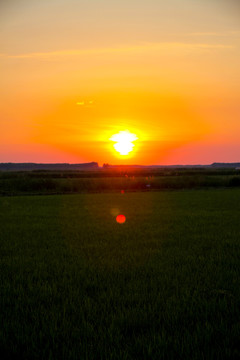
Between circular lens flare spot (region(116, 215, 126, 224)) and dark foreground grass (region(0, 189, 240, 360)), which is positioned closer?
dark foreground grass (region(0, 189, 240, 360))

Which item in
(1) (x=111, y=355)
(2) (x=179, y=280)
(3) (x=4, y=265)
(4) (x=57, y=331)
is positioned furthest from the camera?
(3) (x=4, y=265)

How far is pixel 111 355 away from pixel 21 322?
1.58 meters

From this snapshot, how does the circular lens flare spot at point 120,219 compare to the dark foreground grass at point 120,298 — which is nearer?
the dark foreground grass at point 120,298

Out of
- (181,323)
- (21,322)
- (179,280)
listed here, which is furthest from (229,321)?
(21,322)

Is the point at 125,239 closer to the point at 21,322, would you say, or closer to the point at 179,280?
the point at 179,280

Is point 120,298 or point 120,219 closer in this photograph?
point 120,298

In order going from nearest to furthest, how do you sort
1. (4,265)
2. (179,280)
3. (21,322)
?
(21,322) < (179,280) < (4,265)

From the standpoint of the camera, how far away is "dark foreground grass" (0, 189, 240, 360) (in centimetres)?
362

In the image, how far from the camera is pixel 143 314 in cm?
435

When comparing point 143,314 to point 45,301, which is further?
point 45,301

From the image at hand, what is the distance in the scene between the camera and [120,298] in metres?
4.88

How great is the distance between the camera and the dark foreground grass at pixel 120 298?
11.9 ft

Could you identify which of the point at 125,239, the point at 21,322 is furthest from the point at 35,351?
the point at 125,239

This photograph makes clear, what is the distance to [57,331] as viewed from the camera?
3.97m
